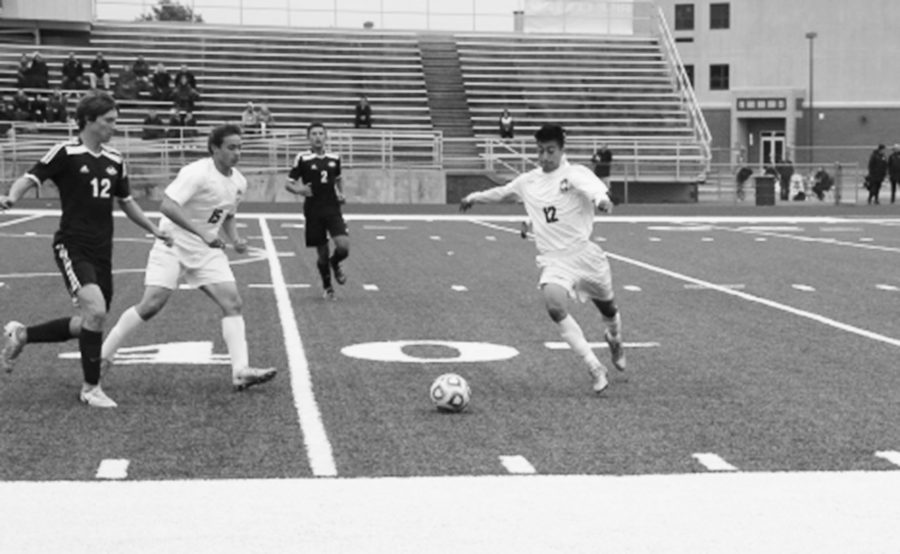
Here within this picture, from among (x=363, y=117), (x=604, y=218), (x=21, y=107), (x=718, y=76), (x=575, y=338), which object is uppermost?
(x=718, y=76)

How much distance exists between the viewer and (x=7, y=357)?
9.54 m

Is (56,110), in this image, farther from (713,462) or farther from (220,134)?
(713,462)

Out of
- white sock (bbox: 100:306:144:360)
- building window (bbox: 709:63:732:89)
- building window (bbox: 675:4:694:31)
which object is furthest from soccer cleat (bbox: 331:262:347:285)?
building window (bbox: 675:4:694:31)

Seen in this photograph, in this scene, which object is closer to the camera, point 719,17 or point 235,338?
point 235,338

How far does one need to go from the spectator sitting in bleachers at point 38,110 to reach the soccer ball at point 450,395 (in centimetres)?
3573

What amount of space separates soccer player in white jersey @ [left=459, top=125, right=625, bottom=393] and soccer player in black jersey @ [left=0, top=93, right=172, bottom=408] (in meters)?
2.27

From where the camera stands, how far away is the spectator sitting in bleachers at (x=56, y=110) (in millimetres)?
42312

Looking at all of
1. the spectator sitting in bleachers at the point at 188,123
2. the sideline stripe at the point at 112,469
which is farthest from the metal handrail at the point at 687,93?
the sideline stripe at the point at 112,469

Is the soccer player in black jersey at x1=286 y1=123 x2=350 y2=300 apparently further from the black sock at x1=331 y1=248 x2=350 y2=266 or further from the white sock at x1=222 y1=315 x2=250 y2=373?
the white sock at x1=222 y1=315 x2=250 y2=373

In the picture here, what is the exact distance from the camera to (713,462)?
7.41m

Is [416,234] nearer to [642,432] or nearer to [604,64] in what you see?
[642,432]

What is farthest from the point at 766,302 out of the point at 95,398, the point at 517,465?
the point at 517,465

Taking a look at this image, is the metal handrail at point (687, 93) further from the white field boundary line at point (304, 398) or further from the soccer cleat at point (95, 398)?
the soccer cleat at point (95, 398)

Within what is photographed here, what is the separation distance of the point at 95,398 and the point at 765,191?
3693 cm
